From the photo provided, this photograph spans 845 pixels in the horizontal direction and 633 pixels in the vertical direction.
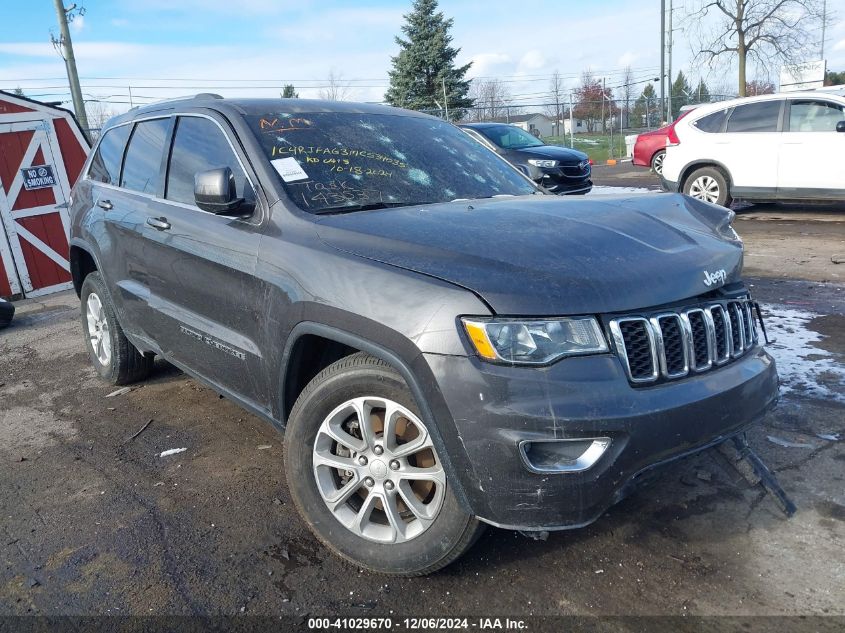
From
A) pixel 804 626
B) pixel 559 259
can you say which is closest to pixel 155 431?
pixel 559 259

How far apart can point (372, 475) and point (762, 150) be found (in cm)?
1006

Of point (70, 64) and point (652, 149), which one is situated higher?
point (70, 64)

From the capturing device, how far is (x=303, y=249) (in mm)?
2818

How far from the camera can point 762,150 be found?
10594 mm

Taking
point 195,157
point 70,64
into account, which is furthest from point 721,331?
point 70,64

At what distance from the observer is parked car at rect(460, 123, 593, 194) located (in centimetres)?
1246

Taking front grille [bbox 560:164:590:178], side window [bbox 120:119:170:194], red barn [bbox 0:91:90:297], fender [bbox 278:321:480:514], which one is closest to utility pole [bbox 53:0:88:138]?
red barn [bbox 0:91:90:297]

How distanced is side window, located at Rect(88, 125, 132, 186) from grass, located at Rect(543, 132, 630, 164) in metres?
27.2

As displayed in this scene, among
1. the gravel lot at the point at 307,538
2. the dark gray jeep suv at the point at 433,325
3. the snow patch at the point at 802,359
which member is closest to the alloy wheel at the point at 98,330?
the gravel lot at the point at 307,538

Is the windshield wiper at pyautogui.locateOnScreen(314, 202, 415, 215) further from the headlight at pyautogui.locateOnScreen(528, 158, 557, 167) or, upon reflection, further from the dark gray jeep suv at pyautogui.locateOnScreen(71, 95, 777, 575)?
the headlight at pyautogui.locateOnScreen(528, 158, 557, 167)

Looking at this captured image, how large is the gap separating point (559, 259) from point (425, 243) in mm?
489

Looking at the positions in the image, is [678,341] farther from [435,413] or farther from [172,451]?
[172,451]

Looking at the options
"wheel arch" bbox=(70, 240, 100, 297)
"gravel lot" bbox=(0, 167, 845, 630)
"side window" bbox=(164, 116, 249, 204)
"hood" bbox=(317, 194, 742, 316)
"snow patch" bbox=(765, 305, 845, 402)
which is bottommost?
"snow patch" bbox=(765, 305, 845, 402)

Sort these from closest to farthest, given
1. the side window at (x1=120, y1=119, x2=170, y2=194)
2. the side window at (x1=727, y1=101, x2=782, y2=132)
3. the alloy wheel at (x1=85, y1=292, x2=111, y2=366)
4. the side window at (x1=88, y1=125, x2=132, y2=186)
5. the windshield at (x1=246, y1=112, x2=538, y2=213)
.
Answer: the windshield at (x1=246, y1=112, x2=538, y2=213), the side window at (x1=120, y1=119, x2=170, y2=194), the side window at (x1=88, y1=125, x2=132, y2=186), the alloy wheel at (x1=85, y1=292, x2=111, y2=366), the side window at (x1=727, y1=101, x2=782, y2=132)
